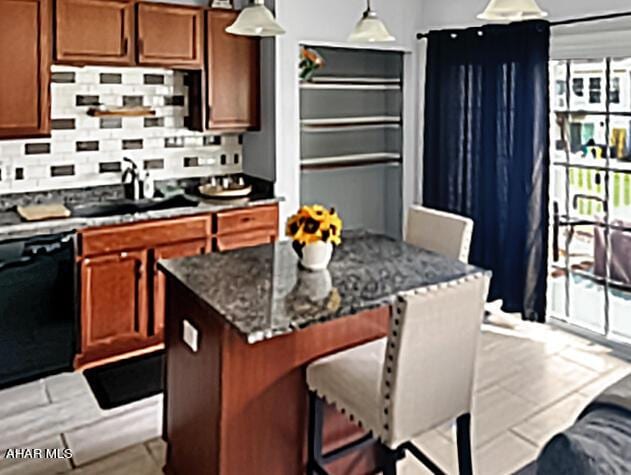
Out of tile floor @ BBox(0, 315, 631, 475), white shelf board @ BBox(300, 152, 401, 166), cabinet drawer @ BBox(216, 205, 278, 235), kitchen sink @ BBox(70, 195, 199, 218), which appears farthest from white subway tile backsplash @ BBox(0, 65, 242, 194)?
tile floor @ BBox(0, 315, 631, 475)

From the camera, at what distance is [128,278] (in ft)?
13.6

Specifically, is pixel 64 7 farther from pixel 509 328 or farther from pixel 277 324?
pixel 509 328

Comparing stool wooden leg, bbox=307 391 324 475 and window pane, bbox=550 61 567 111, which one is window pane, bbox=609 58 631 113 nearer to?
window pane, bbox=550 61 567 111

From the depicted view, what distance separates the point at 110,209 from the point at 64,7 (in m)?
1.33

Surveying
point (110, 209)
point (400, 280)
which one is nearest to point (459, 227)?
point (400, 280)

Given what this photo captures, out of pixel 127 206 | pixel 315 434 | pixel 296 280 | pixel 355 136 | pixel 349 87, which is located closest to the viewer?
pixel 315 434

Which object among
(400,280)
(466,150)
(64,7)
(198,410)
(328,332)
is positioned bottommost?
(198,410)

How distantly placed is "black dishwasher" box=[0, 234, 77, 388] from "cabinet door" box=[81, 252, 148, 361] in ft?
0.28

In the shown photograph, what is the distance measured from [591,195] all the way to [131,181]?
327 cm

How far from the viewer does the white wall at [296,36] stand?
15.6ft

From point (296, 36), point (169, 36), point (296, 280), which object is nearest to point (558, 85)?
point (296, 36)

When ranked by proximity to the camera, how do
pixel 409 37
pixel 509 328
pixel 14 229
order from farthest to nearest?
pixel 409 37, pixel 509 328, pixel 14 229

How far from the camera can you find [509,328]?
4898mm

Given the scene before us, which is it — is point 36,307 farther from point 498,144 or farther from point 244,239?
point 498,144
